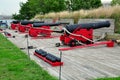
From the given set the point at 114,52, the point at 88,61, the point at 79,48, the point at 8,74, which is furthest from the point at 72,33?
the point at 8,74

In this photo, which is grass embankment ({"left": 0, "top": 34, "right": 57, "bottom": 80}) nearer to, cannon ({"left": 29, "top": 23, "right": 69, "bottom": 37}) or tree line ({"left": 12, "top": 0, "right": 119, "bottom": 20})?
cannon ({"left": 29, "top": 23, "right": 69, "bottom": 37})

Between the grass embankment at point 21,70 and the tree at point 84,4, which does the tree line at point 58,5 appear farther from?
the grass embankment at point 21,70

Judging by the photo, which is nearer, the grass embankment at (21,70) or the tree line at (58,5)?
the grass embankment at (21,70)

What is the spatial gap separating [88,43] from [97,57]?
11.5ft

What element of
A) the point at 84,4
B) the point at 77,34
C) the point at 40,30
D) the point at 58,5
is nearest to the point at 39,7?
the point at 58,5

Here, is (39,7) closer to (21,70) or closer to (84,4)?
(84,4)

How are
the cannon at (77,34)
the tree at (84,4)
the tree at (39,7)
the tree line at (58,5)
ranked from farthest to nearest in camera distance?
the tree at (39,7), the tree line at (58,5), the tree at (84,4), the cannon at (77,34)

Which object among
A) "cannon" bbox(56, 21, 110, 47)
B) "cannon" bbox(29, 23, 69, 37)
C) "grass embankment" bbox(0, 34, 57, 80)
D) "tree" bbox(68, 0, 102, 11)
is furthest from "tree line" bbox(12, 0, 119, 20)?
"grass embankment" bbox(0, 34, 57, 80)

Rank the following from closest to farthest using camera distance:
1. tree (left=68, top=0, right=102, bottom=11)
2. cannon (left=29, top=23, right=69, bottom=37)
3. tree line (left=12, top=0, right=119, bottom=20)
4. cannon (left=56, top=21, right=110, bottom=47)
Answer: cannon (left=56, top=21, right=110, bottom=47) < cannon (left=29, top=23, right=69, bottom=37) < tree (left=68, top=0, right=102, bottom=11) < tree line (left=12, top=0, right=119, bottom=20)

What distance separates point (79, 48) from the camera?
1301 centimetres

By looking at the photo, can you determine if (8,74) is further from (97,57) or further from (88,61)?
(97,57)

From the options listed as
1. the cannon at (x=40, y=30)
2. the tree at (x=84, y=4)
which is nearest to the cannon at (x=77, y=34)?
the cannon at (x=40, y=30)

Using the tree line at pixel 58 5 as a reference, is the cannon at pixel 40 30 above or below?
below

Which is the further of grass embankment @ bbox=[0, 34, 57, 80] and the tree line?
the tree line
